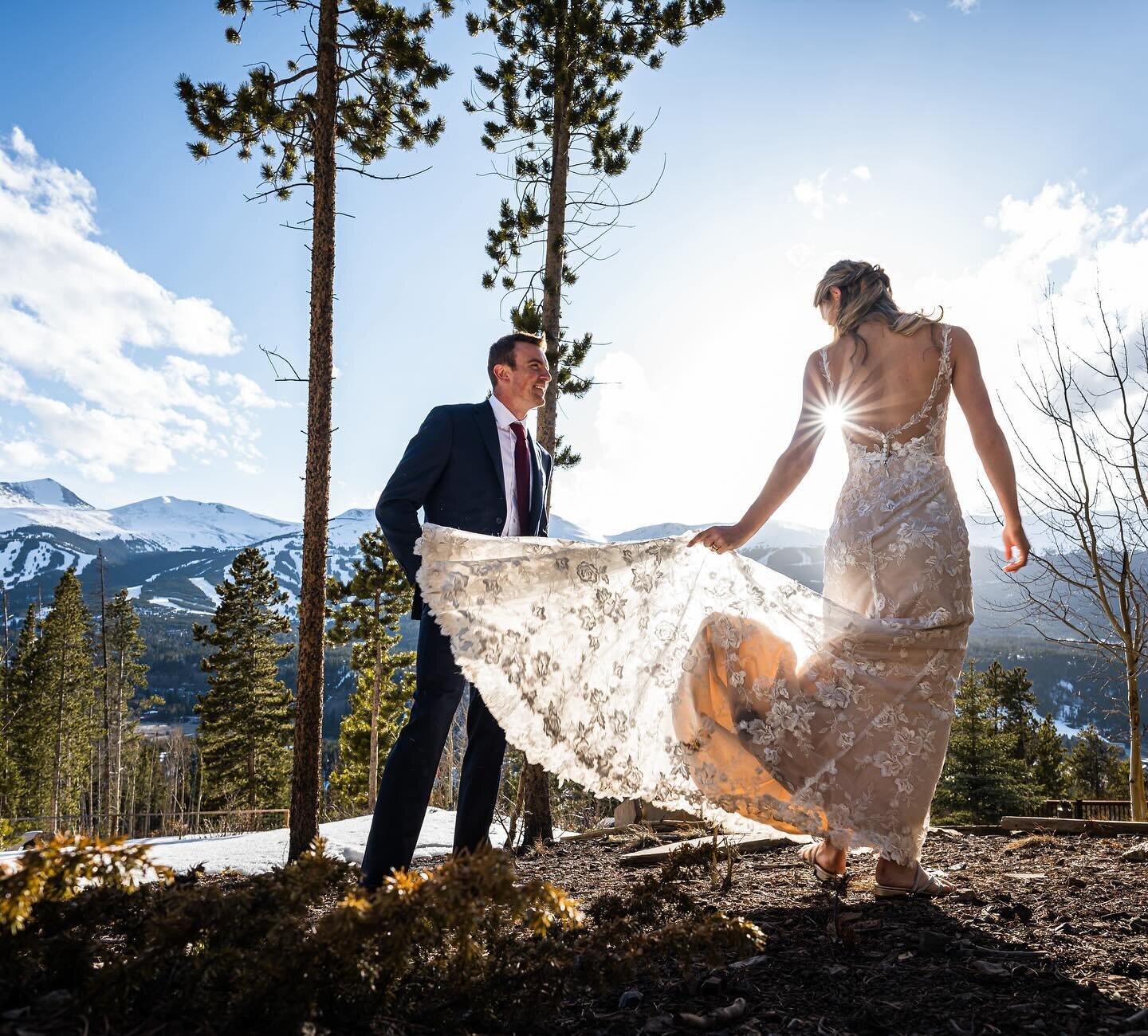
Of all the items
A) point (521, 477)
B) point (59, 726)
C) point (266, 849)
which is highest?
point (521, 477)

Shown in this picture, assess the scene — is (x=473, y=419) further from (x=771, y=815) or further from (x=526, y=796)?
(x=526, y=796)

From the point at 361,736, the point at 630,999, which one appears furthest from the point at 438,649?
the point at 361,736

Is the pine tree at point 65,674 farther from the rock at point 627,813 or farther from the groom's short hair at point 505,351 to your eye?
the groom's short hair at point 505,351

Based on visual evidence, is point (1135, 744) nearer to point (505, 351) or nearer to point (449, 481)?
point (505, 351)

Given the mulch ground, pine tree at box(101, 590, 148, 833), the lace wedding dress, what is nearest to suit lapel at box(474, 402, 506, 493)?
the lace wedding dress

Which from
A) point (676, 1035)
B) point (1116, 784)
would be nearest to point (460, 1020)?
point (676, 1035)

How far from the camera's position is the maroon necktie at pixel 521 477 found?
3.81m

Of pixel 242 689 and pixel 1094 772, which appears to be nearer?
pixel 242 689

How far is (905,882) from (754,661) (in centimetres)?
111

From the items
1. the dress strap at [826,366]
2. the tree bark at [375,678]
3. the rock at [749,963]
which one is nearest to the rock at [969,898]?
the rock at [749,963]

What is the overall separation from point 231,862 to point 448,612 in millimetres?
4807

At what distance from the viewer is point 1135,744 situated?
31.5ft

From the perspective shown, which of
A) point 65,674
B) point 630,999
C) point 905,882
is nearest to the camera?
point 630,999

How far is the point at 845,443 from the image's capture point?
3.48 metres
